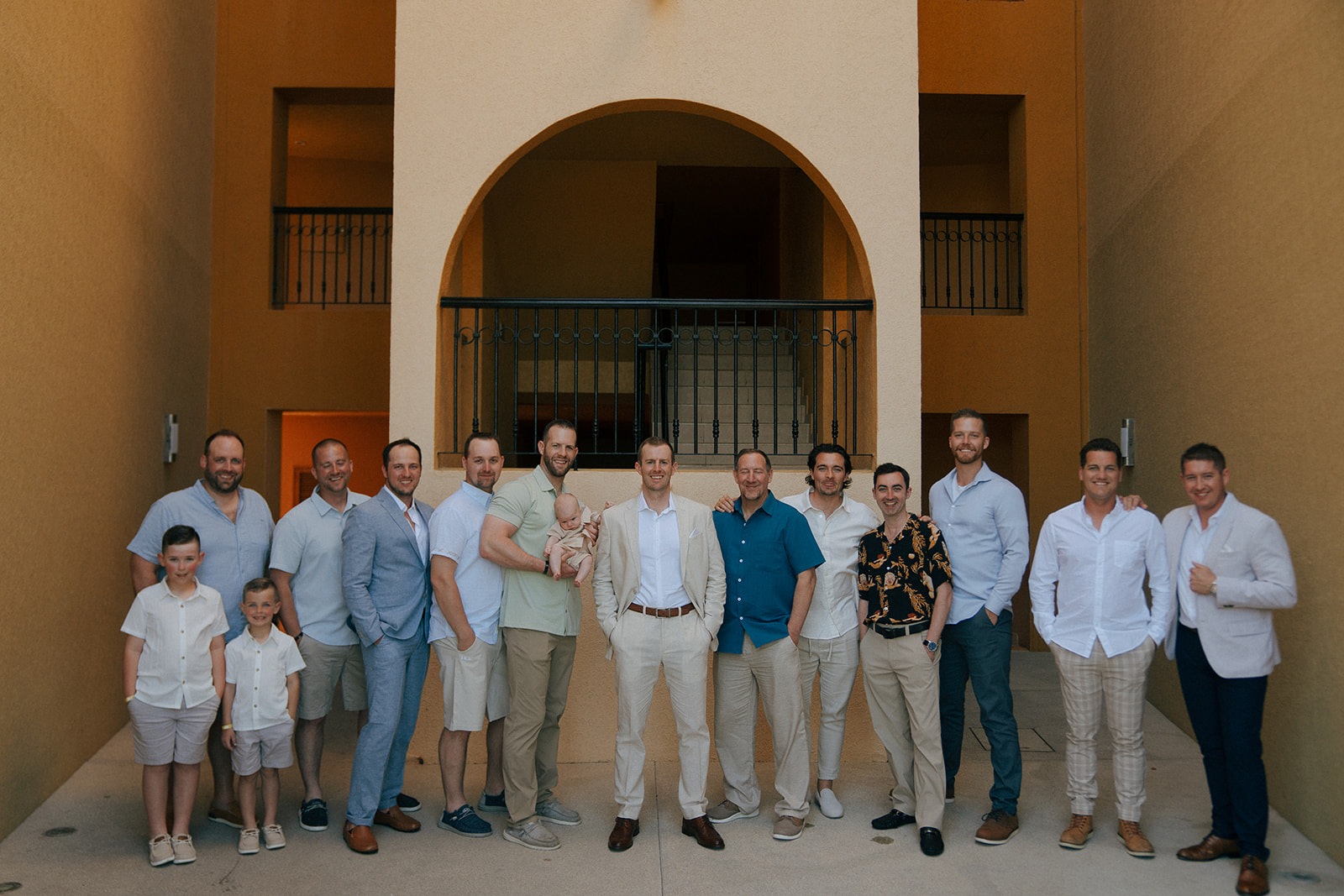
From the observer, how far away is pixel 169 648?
3.47 meters

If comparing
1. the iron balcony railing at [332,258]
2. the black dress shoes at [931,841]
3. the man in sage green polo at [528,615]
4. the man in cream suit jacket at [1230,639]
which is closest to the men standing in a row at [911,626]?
the black dress shoes at [931,841]

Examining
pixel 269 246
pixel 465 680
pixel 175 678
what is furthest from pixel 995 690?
pixel 269 246

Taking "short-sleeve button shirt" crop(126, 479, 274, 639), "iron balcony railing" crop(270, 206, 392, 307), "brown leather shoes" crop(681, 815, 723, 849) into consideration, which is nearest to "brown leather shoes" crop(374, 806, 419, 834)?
"short-sleeve button shirt" crop(126, 479, 274, 639)

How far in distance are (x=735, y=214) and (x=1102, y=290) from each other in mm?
6252

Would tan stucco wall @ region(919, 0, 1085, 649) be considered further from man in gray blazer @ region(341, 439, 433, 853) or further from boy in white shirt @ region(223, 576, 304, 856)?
boy in white shirt @ region(223, 576, 304, 856)

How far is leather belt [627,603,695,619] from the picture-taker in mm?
3695

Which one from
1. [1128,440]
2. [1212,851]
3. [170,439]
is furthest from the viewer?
[1128,440]

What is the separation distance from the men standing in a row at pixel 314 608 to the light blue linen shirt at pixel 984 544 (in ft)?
7.96

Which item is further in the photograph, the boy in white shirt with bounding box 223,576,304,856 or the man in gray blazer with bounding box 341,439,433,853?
the man in gray blazer with bounding box 341,439,433,853

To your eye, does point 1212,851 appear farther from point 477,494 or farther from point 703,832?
point 477,494

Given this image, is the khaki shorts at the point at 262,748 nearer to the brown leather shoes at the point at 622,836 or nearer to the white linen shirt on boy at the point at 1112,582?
the brown leather shoes at the point at 622,836

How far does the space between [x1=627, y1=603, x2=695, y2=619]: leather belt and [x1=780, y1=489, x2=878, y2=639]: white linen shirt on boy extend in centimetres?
55

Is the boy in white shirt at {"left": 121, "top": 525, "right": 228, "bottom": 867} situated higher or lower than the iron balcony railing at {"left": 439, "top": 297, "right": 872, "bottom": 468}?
lower

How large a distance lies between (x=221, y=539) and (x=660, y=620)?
1787 mm
